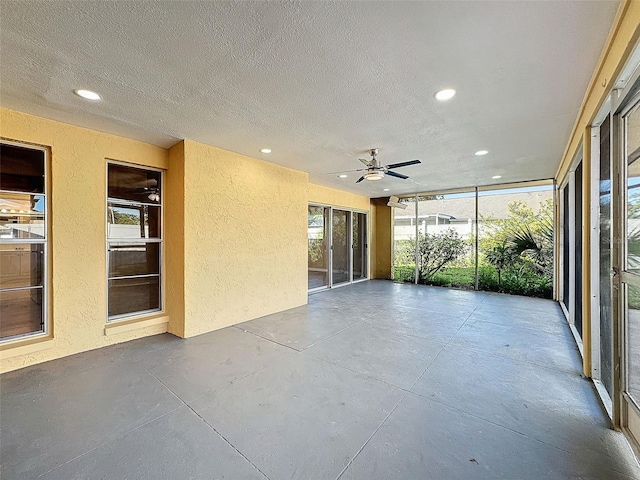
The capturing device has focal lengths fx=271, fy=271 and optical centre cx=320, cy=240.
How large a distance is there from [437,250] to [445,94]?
5.81 metres

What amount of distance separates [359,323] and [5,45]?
439cm

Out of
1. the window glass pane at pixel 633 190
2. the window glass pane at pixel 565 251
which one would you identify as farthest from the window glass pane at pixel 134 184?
the window glass pane at pixel 565 251

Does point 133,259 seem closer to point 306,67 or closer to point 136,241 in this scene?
point 136,241

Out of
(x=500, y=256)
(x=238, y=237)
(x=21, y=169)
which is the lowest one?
(x=500, y=256)

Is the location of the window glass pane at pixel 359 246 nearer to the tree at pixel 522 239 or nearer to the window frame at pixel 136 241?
the tree at pixel 522 239

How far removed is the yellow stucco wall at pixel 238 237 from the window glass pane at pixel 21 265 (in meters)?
1.44

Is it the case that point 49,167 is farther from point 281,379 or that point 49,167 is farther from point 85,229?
point 281,379

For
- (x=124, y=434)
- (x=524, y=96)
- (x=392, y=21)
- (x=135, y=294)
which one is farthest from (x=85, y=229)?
(x=524, y=96)

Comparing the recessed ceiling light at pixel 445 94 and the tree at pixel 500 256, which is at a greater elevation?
the recessed ceiling light at pixel 445 94

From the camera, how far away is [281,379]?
2512 mm

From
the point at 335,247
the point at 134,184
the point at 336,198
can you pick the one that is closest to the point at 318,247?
the point at 335,247

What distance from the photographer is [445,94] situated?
238cm

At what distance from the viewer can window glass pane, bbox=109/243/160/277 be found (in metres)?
3.47

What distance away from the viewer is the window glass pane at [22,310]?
9.41ft
